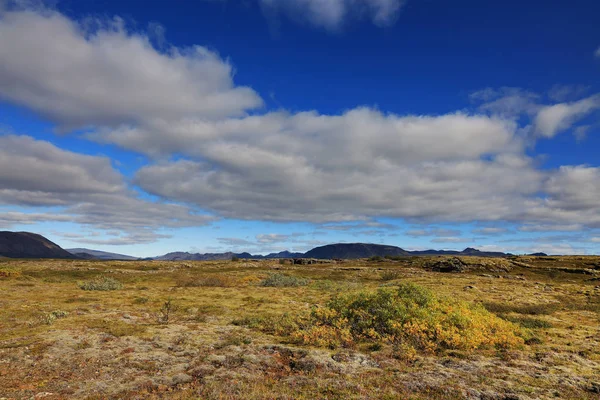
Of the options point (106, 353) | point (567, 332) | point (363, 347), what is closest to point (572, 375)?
point (363, 347)

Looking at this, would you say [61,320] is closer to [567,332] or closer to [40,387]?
[40,387]

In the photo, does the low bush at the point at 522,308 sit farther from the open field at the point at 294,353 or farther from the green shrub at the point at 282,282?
the green shrub at the point at 282,282

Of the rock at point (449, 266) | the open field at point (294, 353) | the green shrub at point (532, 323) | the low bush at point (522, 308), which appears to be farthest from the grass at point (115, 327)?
the rock at point (449, 266)

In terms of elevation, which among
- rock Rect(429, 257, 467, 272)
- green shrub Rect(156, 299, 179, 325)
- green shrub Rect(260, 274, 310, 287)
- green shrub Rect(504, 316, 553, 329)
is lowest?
green shrub Rect(156, 299, 179, 325)

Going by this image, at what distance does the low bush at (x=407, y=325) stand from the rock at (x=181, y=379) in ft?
22.4

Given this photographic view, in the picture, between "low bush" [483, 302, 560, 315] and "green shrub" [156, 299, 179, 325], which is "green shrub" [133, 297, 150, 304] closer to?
"green shrub" [156, 299, 179, 325]

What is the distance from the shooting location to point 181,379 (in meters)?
12.1

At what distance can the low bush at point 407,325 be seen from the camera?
54.3 feet

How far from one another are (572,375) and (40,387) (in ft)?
65.7

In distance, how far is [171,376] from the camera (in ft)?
40.7

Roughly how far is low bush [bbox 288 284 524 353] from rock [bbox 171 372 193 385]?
6836mm

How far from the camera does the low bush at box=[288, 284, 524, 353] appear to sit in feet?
54.3

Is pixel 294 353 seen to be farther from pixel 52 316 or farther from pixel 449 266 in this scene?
pixel 449 266

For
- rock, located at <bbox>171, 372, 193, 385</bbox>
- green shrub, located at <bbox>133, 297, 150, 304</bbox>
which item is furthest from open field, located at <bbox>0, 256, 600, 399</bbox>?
green shrub, located at <bbox>133, 297, 150, 304</bbox>
